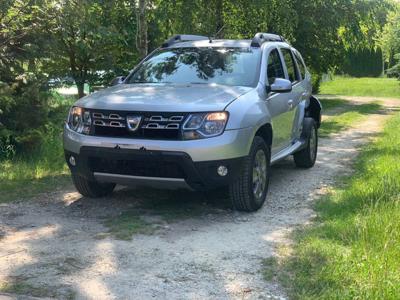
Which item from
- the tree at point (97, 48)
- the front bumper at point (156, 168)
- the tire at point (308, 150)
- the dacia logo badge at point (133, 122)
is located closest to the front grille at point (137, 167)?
the front bumper at point (156, 168)

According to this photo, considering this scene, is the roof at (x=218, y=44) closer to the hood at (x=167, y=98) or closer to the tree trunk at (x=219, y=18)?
the hood at (x=167, y=98)

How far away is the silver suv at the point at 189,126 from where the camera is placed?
5305mm

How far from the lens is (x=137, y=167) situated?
547 cm

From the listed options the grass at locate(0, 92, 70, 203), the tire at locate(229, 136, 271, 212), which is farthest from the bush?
the tire at locate(229, 136, 271, 212)

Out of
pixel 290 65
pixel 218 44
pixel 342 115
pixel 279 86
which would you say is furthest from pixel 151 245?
pixel 342 115

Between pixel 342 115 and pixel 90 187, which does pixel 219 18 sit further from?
pixel 90 187

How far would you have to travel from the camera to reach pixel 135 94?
5.81 m

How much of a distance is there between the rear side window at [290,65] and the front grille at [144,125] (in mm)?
2883

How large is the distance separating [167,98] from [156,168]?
70 cm

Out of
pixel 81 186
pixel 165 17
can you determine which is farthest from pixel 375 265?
pixel 165 17

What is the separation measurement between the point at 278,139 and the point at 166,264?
9.46 feet

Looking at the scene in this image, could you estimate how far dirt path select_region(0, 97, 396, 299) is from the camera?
13.0ft

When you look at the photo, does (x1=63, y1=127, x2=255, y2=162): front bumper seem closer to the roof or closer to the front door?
the front door

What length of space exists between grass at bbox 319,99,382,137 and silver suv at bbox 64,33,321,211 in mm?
6608
